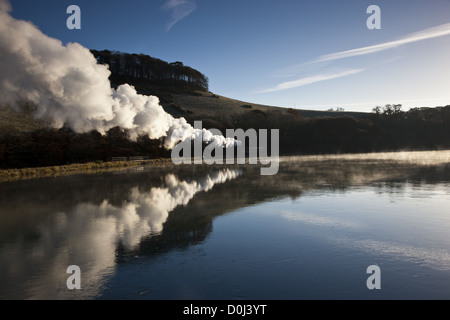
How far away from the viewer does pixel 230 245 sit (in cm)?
1038

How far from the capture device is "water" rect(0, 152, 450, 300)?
23.9 ft

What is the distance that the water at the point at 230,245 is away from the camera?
7.27 meters

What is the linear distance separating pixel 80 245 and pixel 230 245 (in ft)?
14.7

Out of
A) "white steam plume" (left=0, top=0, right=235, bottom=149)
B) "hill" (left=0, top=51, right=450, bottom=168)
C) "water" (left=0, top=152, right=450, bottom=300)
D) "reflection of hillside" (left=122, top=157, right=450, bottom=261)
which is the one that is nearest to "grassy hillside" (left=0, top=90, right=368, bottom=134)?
"hill" (left=0, top=51, right=450, bottom=168)

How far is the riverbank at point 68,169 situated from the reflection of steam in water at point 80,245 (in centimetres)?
2040

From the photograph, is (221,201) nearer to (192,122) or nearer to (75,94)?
(75,94)

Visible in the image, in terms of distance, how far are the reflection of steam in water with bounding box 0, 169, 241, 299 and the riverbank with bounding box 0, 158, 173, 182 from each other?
2040cm

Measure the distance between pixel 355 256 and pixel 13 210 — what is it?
15.2m

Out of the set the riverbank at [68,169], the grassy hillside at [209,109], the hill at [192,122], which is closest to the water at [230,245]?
the riverbank at [68,169]

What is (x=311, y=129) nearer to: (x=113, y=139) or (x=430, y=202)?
(x=113, y=139)

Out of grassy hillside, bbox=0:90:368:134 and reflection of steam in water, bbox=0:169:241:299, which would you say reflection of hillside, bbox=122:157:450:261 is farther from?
grassy hillside, bbox=0:90:368:134

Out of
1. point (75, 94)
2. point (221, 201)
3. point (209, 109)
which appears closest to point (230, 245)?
point (221, 201)

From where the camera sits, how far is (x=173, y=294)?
7016 millimetres

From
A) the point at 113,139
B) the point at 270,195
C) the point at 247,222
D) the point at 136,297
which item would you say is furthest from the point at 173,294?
→ the point at 113,139
